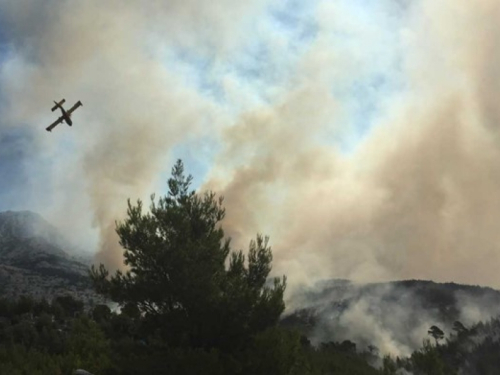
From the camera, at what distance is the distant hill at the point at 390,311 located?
492 feet

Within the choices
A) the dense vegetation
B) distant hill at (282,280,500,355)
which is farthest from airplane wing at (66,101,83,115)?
distant hill at (282,280,500,355)

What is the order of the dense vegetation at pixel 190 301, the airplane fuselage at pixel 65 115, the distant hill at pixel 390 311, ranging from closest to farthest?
the dense vegetation at pixel 190 301, the airplane fuselage at pixel 65 115, the distant hill at pixel 390 311

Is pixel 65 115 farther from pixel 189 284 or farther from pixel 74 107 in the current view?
pixel 189 284

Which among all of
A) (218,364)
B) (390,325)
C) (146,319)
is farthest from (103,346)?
(390,325)

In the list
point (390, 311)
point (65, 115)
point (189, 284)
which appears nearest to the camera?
point (189, 284)

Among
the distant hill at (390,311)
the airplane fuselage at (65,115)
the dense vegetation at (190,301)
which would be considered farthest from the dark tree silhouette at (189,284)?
the distant hill at (390,311)

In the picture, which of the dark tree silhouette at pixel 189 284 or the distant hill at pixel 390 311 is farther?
the distant hill at pixel 390 311

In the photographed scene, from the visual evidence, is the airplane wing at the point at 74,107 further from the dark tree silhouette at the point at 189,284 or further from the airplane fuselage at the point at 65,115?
the dark tree silhouette at the point at 189,284

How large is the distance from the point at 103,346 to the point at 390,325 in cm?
14583

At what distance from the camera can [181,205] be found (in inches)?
→ 862

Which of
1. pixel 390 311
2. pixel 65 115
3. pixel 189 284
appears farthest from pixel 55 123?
pixel 390 311

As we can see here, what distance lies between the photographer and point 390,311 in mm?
170375

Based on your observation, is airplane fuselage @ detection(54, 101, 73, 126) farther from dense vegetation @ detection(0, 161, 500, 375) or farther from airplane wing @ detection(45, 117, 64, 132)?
dense vegetation @ detection(0, 161, 500, 375)

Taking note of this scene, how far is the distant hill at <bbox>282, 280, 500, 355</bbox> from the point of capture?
150 meters
